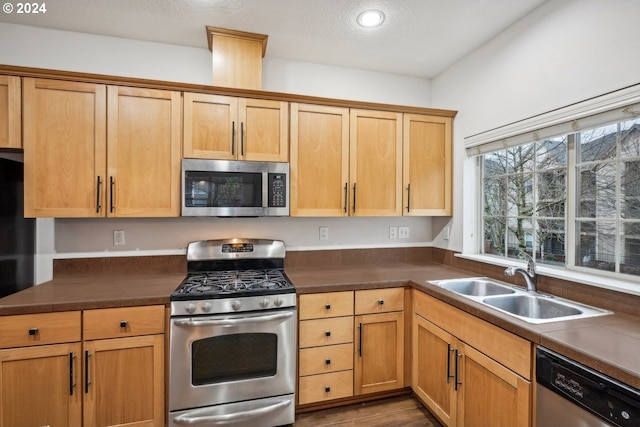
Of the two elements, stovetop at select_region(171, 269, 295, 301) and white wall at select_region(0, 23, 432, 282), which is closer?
stovetop at select_region(171, 269, 295, 301)

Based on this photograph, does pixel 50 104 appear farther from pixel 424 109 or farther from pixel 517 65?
pixel 517 65

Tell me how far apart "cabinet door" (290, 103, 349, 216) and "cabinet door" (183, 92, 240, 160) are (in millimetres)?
439

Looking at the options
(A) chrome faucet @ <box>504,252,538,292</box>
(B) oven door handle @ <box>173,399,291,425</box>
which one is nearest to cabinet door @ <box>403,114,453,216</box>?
(A) chrome faucet @ <box>504,252,538,292</box>

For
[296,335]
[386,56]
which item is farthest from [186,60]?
[296,335]

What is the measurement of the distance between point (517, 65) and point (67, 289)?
3179 mm

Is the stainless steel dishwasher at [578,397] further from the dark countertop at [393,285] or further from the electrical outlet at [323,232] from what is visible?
the electrical outlet at [323,232]

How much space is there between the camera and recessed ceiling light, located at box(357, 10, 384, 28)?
6.84ft

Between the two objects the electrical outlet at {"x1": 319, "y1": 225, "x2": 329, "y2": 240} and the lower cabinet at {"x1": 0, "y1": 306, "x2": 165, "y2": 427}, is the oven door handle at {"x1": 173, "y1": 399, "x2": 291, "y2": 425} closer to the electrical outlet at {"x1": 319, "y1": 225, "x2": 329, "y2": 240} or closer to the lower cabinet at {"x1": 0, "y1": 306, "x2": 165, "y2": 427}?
the lower cabinet at {"x1": 0, "y1": 306, "x2": 165, "y2": 427}

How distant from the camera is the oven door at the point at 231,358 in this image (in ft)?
6.17

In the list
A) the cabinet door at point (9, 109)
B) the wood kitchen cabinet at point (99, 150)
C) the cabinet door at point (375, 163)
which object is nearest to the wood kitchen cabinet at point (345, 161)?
the cabinet door at point (375, 163)

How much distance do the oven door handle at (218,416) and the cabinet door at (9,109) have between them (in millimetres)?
1904

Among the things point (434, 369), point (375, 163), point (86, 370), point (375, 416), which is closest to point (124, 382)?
point (86, 370)

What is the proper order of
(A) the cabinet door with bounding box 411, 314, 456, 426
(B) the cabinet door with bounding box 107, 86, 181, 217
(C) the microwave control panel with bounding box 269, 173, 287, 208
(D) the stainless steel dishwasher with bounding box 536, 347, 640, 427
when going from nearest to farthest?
1. (D) the stainless steel dishwasher with bounding box 536, 347, 640, 427
2. (A) the cabinet door with bounding box 411, 314, 456, 426
3. (B) the cabinet door with bounding box 107, 86, 181, 217
4. (C) the microwave control panel with bounding box 269, 173, 287, 208

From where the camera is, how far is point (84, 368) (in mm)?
1773
